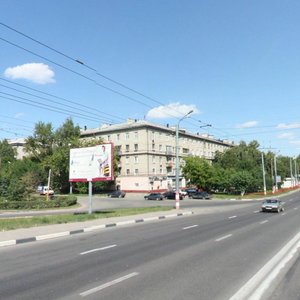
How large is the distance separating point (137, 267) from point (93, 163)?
22137 mm

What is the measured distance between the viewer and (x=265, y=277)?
8492 mm

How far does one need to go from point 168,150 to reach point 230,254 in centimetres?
7679

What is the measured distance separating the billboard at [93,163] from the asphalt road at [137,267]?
581 inches

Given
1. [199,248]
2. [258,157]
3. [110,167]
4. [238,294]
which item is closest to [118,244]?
[199,248]

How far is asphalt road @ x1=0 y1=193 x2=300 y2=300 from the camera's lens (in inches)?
292

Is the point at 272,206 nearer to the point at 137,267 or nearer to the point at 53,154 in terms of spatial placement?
the point at 137,267

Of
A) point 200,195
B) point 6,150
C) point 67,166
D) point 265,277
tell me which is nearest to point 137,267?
point 265,277

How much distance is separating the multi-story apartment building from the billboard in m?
48.3

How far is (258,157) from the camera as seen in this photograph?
10950cm

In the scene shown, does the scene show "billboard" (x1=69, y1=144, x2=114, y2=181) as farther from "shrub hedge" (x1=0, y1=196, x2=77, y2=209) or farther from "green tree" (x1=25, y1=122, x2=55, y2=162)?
"green tree" (x1=25, y1=122, x2=55, y2=162)

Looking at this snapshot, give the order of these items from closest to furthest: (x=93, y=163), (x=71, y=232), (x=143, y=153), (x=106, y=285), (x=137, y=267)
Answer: (x=106, y=285) → (x=137, y=267) → (x=71, y=232) → (x=93, y=163) → (x=143, y=153)

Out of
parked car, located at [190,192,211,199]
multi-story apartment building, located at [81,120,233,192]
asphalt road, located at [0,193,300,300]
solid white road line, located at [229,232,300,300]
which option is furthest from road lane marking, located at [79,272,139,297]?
multi-story apartment building, located at [81,120,233,192]

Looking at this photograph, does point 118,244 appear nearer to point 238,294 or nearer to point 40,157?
point 238,294

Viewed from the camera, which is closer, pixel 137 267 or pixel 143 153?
pixel 137 267
